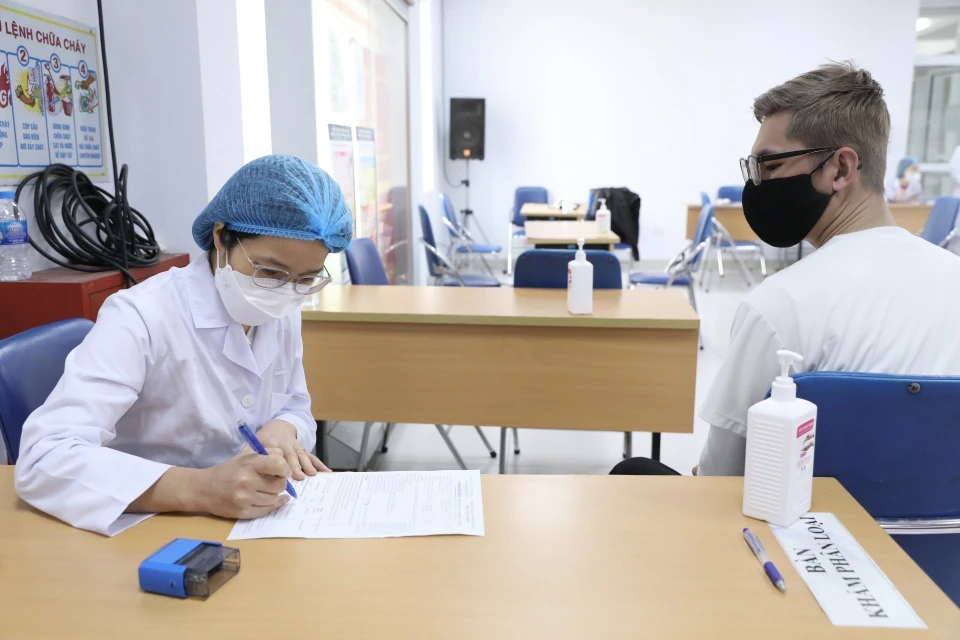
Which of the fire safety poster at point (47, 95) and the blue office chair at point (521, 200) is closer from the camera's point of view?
the fire safety poster at point (47, 95)

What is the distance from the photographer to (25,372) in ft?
4.41

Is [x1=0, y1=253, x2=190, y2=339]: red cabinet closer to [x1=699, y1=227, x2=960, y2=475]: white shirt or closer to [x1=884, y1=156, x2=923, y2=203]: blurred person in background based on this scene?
[x1=699, y1=227, x2=960, y2=475]: white shirt

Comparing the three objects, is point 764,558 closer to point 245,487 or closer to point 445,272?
point 245,487

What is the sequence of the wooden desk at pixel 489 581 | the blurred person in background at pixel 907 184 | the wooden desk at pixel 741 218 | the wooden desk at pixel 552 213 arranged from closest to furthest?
1. the wooden desk at pixel 489 581
2. the wooden desk at pixel 552 213
3. the wooden desk at pixel 741 218
4. the blurred person in background at pixel 907 184

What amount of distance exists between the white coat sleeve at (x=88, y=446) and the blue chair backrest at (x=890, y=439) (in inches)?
40.1

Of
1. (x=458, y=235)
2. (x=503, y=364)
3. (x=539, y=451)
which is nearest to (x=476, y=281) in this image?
(x=539, y=451)

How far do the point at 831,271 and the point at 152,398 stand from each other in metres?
1.24

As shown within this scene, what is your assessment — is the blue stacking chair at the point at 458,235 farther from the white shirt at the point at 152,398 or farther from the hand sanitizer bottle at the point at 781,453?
the hand sanitizer bottle at the point at 781,453

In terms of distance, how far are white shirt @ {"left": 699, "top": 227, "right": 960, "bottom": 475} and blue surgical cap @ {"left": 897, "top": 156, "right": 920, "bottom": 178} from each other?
7576 mm

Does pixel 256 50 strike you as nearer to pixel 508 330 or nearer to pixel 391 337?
pixel 391 337

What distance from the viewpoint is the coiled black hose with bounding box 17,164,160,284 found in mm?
2057

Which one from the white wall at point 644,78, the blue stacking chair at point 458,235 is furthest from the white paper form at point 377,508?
the white wall at point 644,78

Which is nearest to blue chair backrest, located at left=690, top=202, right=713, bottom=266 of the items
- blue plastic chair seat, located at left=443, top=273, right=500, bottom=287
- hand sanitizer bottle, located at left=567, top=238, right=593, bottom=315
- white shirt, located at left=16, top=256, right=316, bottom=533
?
blue plastic chair seat, located at left=443, top=273, right=500, bottom=287

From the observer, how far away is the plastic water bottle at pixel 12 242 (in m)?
1.87
